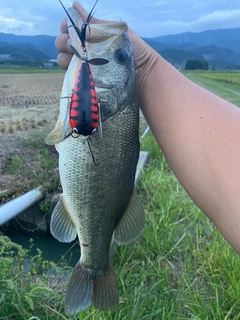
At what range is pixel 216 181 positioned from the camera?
1.14 m

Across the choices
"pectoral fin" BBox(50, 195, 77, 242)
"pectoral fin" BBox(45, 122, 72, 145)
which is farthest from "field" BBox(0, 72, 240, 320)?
"pectoral fin" BBox(45, 122, 72, 145)

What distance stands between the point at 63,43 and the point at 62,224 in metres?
0.58

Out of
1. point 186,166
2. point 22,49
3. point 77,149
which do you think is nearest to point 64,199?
point 77,149

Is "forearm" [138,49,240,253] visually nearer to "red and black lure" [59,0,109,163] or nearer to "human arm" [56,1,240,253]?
"human arm" [56,1,240,253]

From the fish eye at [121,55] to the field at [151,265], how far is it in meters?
1.15

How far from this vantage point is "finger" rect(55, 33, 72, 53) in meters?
1.21

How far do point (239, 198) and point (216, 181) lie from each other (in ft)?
0.27

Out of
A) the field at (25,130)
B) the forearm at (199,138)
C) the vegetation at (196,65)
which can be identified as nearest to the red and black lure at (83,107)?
the forearm at (199,138)

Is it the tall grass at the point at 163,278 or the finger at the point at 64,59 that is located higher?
the finger at the point at 64,59

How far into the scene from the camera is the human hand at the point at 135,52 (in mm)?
1229

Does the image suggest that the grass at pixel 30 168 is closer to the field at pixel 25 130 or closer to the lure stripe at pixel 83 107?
the field at pixel 25 130

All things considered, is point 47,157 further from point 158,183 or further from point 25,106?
point 158,183

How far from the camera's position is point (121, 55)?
1.21m

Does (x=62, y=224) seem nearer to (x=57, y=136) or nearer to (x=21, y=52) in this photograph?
(x=57, y=136)
